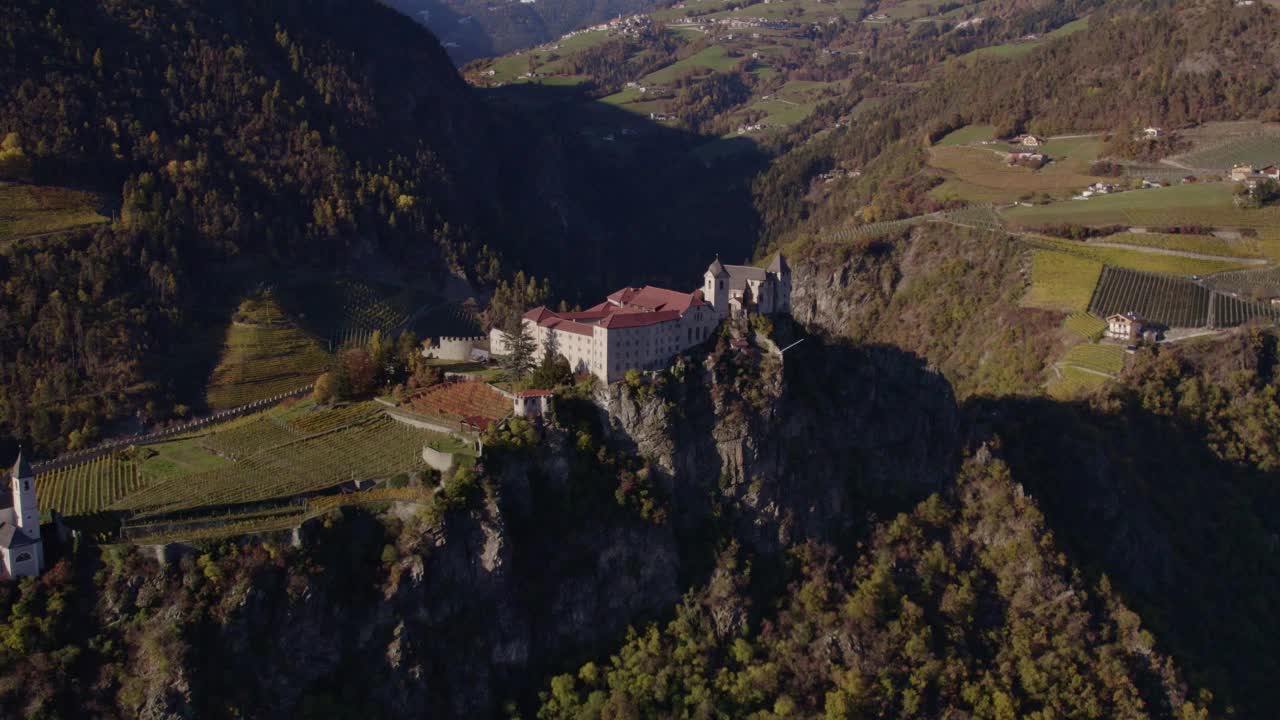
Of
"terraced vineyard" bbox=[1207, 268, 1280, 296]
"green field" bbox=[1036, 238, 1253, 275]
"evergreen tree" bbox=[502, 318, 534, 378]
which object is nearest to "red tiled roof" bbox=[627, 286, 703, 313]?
"evergreen tree" bbox=[502, 318, 534, 378]

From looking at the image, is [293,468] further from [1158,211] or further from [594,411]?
[1158,211]

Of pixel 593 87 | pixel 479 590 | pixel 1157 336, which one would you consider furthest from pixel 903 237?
pixel 593 87

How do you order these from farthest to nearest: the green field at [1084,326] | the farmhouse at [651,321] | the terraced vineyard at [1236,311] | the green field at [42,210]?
the terraced vineyard at [1236,311], the green field at [1084,326], the green field at [42,210], the farmhouse at [651,321]

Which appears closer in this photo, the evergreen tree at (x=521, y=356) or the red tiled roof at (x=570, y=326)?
the red tiled roof at (x=570, y=326)

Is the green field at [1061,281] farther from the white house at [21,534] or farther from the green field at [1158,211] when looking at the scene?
the white house at [21,534]

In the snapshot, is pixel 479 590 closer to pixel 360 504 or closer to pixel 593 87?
pixel 360 504

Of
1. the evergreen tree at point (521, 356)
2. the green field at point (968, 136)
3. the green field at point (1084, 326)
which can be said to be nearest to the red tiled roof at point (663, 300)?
the evergreen tree at point (521, 356)
